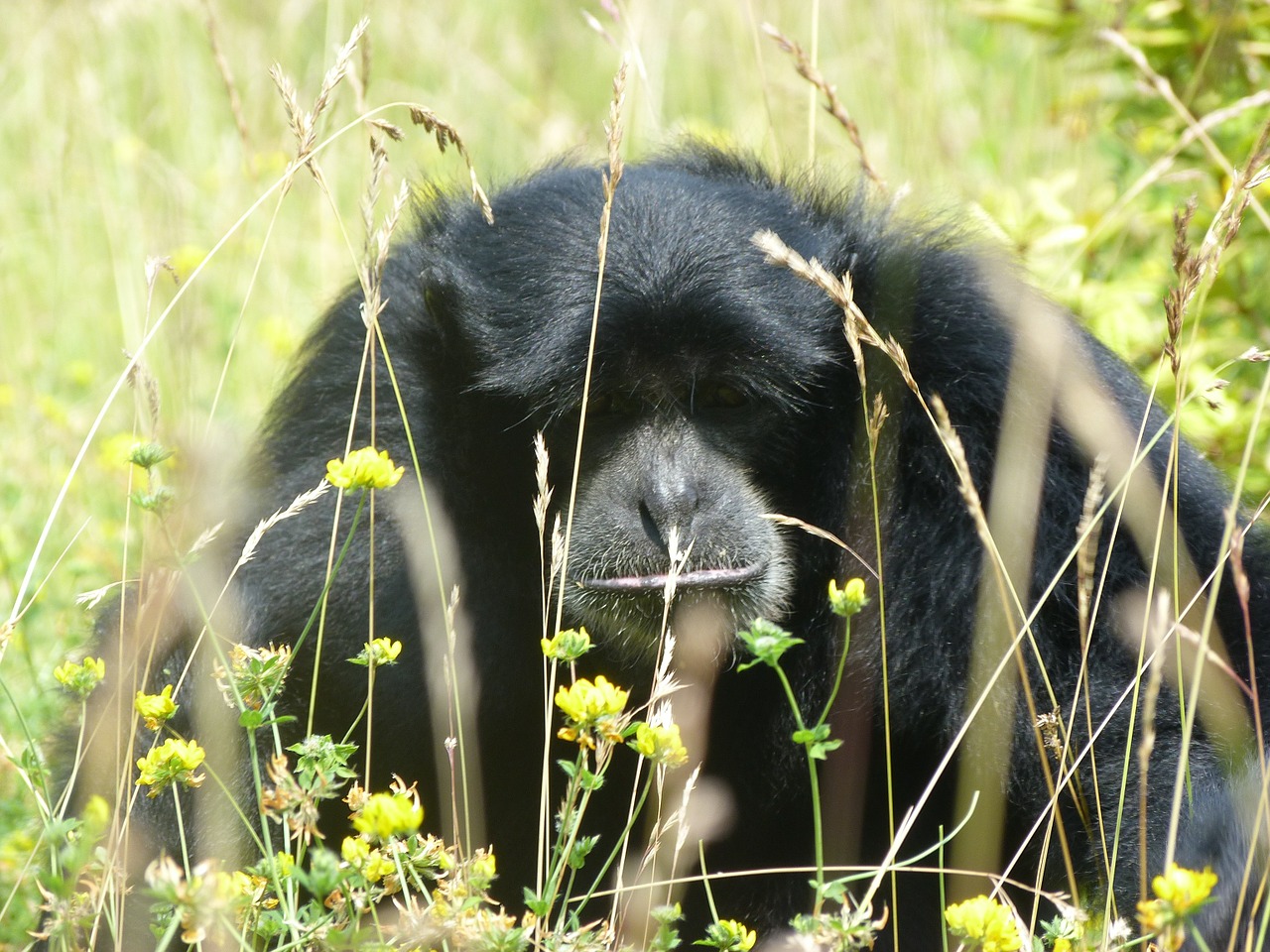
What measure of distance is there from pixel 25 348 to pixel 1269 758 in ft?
22.6

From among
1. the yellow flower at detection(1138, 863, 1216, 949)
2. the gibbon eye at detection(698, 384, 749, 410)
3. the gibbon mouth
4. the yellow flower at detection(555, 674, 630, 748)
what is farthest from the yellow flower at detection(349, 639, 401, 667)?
the gibbon eye at detection(698, 384, 749, 410)

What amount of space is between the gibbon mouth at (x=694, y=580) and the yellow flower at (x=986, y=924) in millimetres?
1474

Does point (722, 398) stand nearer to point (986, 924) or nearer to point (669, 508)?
point (669, 508)

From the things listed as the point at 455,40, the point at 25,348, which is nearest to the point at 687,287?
the point at 25,348

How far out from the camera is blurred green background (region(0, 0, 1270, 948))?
511cm

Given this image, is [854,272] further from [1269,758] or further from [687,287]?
[1269,758]

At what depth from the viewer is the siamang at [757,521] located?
12.0 ft

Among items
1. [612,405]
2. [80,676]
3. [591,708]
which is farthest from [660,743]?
[612,405]

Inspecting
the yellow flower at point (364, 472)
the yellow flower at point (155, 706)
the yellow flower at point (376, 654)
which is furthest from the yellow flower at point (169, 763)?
the yellow flower at point (364, 472)

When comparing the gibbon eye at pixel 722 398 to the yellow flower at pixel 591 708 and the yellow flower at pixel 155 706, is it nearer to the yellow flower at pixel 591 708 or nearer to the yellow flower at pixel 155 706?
the yellow flower at pixel 591 708

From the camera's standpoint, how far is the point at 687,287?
389cm

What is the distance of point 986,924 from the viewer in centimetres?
225

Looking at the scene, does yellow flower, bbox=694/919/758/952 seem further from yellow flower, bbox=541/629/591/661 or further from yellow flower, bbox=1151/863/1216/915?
yellow flower, bbox=1151/863/1216/915

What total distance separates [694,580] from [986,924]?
1.57m
